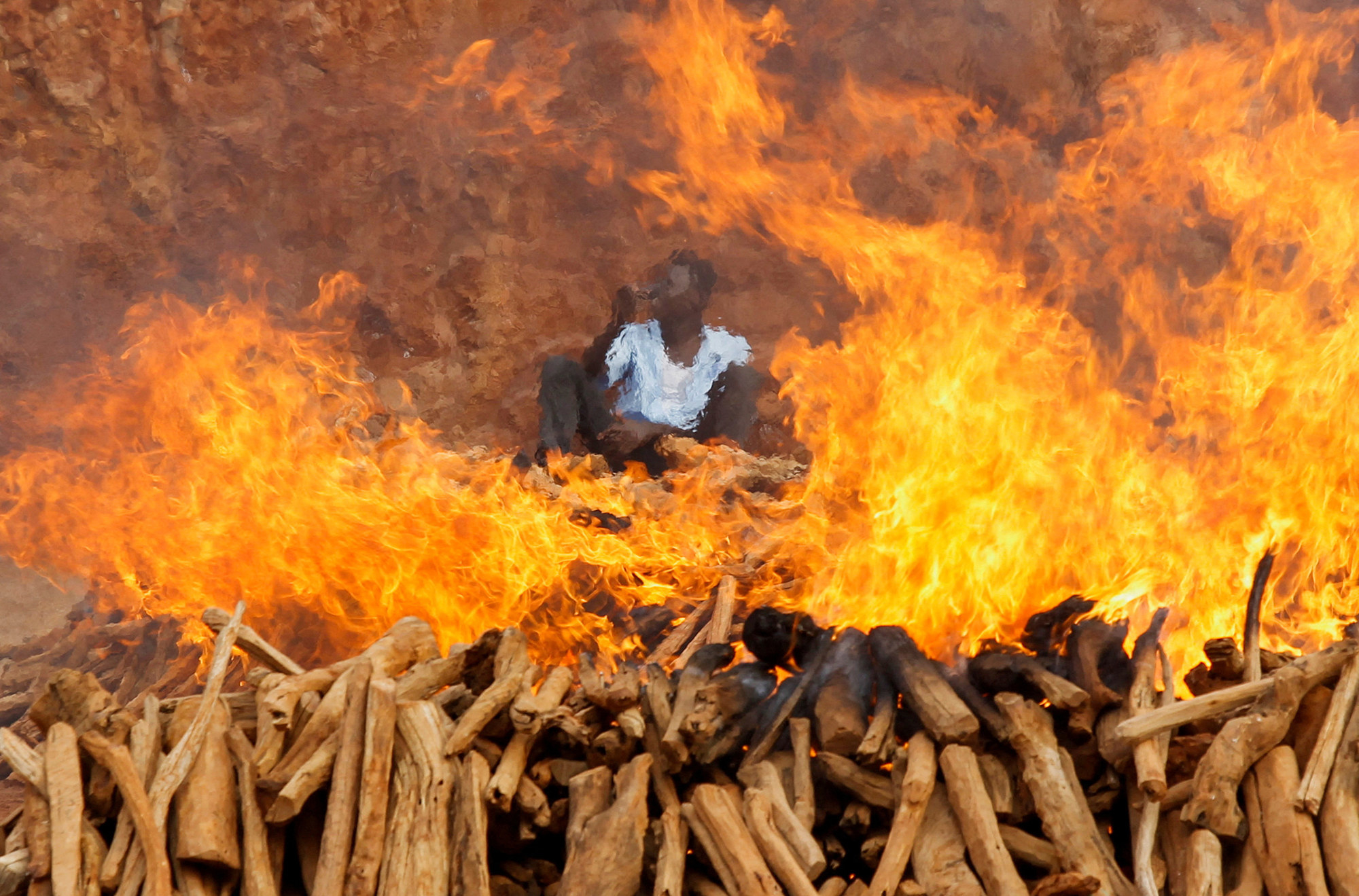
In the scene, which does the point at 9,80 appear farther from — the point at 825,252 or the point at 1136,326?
the point at 1136,326

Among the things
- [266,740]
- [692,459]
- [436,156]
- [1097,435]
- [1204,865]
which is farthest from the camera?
[436,156]

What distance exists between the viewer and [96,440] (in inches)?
323

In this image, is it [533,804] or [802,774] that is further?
[802,774]

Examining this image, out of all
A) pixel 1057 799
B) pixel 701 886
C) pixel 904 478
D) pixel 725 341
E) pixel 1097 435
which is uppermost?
pixel 1097 435

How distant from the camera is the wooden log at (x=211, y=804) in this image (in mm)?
2654

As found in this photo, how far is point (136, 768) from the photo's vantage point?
9.37 feet

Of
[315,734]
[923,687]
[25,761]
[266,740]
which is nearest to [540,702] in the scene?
[315,734]

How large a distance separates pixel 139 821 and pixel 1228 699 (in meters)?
3.21

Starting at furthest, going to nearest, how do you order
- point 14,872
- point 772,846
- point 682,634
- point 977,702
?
point 682,634, point 977,702, point 772,846, point 14,872

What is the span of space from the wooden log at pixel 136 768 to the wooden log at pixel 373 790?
2.00 feet

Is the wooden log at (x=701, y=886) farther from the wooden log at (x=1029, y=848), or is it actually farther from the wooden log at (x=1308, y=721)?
the wooden log at (x=1308, y=721)

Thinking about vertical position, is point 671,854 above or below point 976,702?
below

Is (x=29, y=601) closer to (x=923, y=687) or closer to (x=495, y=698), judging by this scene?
(x=495, y=698)

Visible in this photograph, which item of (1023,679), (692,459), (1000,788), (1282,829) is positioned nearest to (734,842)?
(1000,788)
